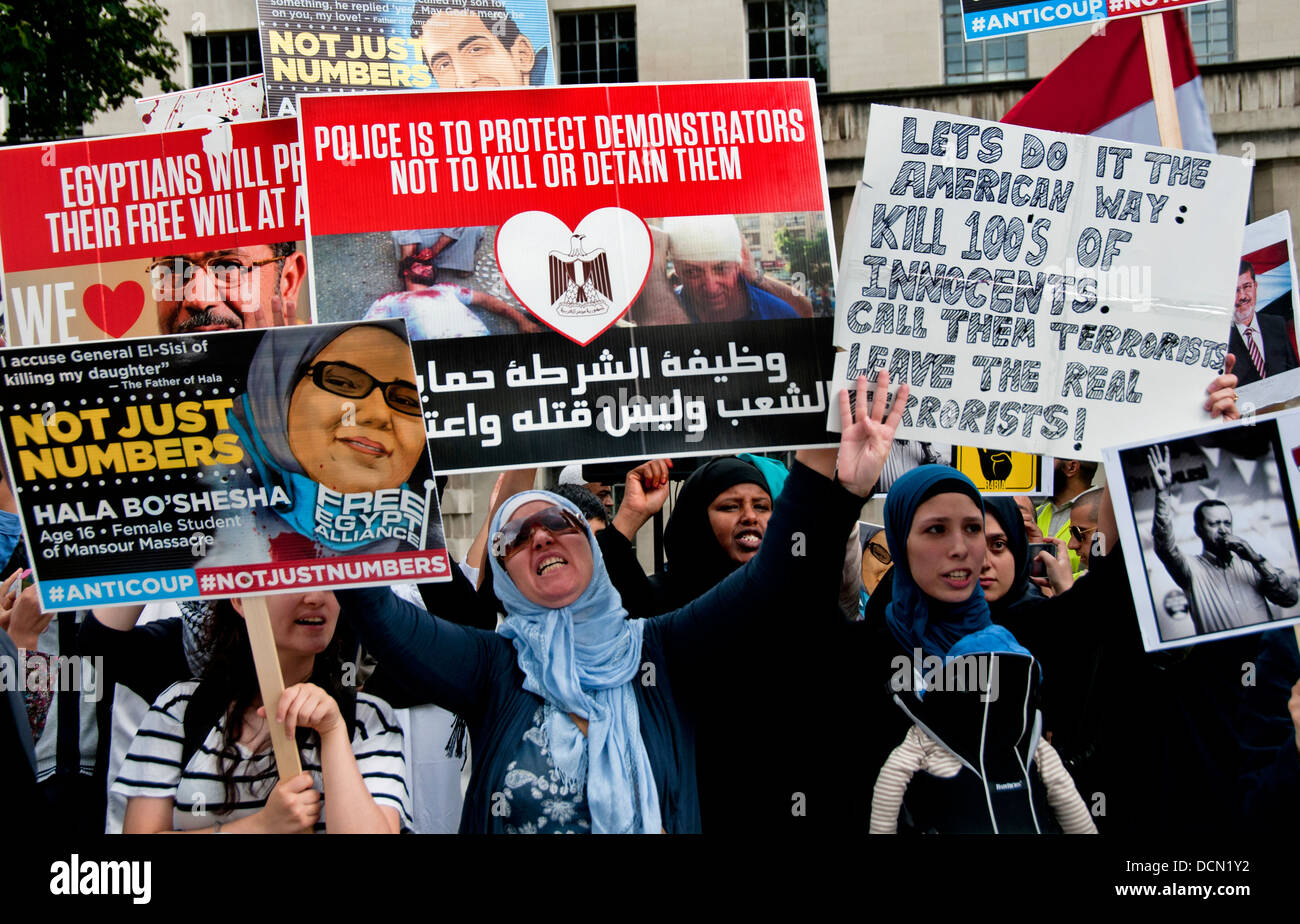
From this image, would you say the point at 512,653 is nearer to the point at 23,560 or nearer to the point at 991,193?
the point at 23,560

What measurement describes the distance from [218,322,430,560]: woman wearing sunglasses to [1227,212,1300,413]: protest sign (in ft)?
8.35

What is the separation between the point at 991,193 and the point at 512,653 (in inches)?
75.9

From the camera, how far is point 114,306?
3.96 metres

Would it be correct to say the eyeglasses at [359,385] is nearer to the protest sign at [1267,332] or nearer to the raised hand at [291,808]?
the raised hand at [291,808]

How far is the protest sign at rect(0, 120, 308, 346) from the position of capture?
3969mm

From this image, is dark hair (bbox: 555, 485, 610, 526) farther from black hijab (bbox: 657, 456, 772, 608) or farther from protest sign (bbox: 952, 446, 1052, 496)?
protest sign (bbox: 952, 446, 1052, 496)

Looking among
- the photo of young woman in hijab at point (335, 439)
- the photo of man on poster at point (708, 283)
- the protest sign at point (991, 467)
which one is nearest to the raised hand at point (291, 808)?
the photo of young woman in hijab at point (335, 439)

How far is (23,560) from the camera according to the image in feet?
13.5

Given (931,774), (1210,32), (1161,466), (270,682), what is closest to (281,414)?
(270,682)

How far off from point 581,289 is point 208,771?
1.70m

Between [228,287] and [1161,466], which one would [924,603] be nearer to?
[1161,466]

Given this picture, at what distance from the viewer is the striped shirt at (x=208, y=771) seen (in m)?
3.57

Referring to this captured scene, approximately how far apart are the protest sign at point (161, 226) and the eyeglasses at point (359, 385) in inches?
20.6

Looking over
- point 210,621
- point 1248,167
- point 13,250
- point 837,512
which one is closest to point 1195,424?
point 1248,167
